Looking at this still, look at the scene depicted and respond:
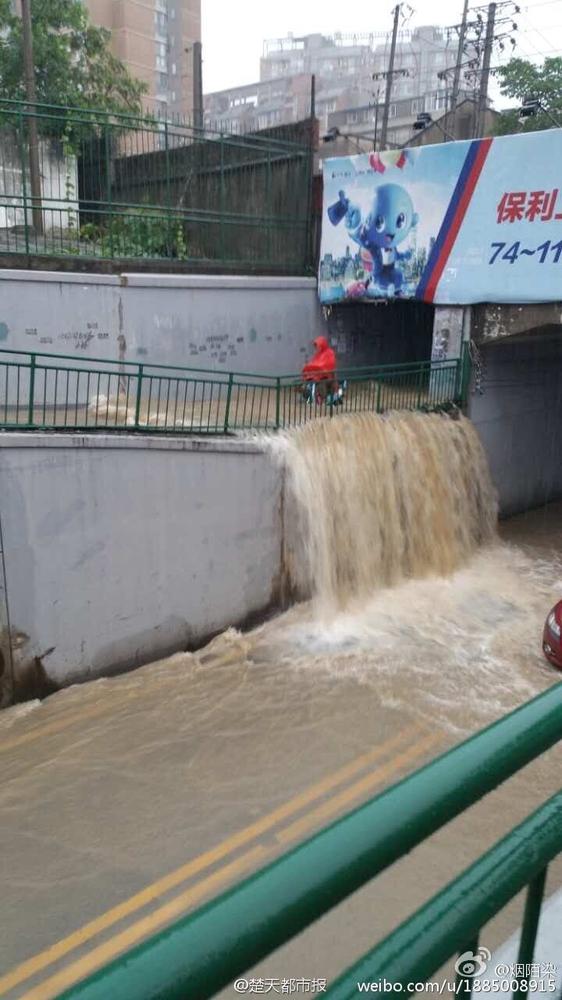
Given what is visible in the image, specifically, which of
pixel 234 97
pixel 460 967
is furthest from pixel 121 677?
pixel 234 97

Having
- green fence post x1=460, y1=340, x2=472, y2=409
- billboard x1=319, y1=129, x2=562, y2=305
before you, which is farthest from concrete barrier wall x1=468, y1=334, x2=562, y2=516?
billboard x1=319, y1=129, x2=562, y2=305

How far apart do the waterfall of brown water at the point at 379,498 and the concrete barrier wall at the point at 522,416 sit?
1.29 m

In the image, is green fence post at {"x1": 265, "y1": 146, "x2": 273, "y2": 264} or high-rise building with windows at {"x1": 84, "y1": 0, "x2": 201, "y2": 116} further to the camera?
high-rise building with windows at {"x1": 84, "y1": 0, "x2": 201, "y2": 116}

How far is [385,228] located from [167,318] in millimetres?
4912

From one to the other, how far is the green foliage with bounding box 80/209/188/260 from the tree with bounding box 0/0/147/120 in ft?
29.9

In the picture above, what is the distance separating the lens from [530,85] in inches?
1185

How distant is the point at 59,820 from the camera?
25.1ft

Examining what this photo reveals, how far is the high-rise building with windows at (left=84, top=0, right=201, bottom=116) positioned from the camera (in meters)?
55.9

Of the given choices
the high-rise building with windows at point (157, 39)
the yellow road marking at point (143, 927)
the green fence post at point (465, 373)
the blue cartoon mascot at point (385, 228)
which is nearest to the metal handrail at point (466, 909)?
the yellow road marking at point (143, 927)

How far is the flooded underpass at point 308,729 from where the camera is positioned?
6.40 metres

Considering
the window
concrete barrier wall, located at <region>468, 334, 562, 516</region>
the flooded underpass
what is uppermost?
the window

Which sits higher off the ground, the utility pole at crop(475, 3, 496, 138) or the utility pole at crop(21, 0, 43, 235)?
the utility pole at crop(475, 3, 496, 138)

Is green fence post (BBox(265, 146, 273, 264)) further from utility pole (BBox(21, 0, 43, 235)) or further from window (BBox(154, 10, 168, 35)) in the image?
window (BBox(154, 10, 168, 35))

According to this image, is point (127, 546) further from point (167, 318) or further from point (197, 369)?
point (167, 318)
